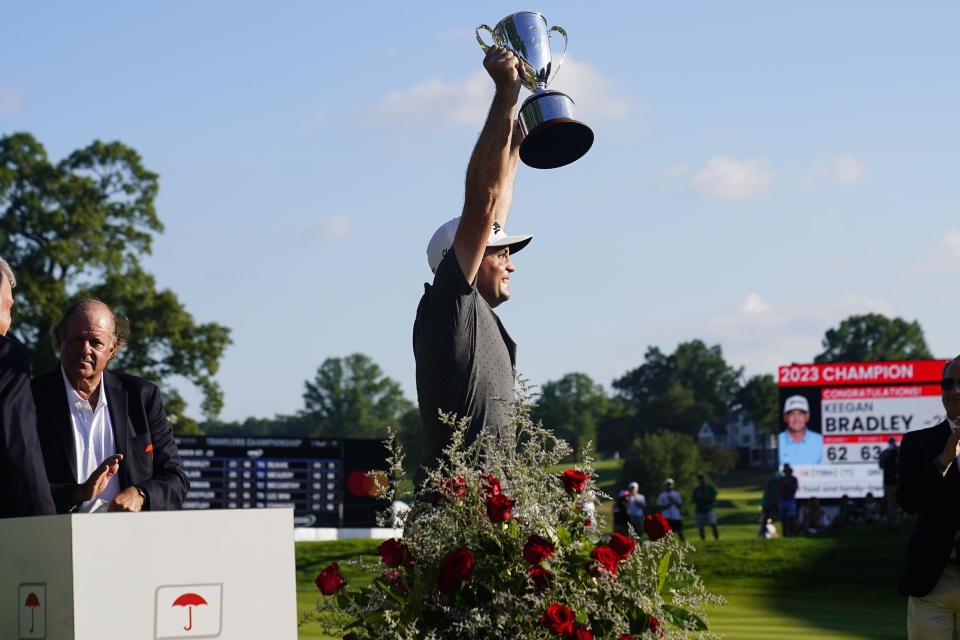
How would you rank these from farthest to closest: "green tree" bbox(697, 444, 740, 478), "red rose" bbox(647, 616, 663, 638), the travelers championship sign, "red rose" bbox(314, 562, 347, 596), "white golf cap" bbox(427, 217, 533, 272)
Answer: "green tree" bbox(697, 444, 740, 478), the travelers championship sign, "white golf cap" bbox(427, 217, 533, 272), "red rose" bbox(314, 562, 347, 596), "red rose" bbox(647, 616, 663, 638)

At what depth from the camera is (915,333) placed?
116 metres

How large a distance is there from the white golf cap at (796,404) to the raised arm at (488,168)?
38113 mm

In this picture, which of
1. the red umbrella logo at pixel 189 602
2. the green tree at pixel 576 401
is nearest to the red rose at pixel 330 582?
the red umbrella logo at pixel 189 602

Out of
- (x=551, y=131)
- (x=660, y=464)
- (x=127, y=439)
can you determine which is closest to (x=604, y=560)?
(x=551, y=131)

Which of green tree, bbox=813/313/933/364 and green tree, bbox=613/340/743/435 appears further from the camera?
green tree, bbox=613/340/743/435

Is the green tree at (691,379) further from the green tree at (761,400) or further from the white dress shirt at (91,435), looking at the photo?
the white dress shirt at (91,435)

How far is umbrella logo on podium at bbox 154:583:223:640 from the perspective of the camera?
3016 millimetres

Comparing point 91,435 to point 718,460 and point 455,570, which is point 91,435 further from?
point 718,460

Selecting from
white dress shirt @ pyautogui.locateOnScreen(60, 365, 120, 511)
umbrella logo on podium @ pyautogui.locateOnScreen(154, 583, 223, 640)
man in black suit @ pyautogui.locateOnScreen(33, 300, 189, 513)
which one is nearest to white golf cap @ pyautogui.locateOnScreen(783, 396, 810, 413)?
man in black suit @ pyautogui.locateOnScreen(33, 300, 189, 513)

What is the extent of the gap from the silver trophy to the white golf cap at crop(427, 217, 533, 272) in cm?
37

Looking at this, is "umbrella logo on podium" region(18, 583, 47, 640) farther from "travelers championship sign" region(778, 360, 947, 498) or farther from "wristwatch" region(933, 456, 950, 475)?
"travelers championship sign" region(778, 360, 947, 498)

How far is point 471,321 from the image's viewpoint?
407 centimetres

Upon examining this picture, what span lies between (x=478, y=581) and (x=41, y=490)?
1.81 meters

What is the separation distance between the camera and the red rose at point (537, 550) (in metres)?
3.35
